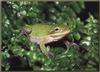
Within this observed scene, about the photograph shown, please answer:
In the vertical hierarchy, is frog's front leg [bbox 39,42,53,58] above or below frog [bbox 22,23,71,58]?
below

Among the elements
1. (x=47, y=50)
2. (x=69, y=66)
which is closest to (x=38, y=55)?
(x=47, y=50)

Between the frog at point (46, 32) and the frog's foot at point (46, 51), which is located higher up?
the frog at point (46, 32)

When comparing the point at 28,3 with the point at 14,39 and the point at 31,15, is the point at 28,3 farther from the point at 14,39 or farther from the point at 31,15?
the point at 14,39

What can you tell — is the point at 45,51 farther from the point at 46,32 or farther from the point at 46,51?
the point at 46,32

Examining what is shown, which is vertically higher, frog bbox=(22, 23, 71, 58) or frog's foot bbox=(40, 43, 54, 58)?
frog bbox=(22, 23, 71, 58)
